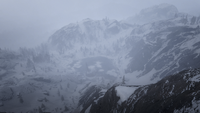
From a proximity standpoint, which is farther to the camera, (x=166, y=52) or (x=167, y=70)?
(x=166, y=52)

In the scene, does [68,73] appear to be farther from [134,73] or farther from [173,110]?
[173,110]

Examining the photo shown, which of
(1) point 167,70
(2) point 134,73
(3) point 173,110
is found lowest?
(2) point 134,73

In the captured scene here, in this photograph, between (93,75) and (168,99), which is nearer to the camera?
(168,99)

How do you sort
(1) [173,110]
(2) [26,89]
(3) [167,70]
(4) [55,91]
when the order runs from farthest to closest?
(4) [55,91] → (2) [26,89] → (3) [167,70] → (1) [173,110]

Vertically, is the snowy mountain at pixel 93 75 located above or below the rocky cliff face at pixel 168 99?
below

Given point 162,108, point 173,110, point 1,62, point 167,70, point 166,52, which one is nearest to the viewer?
point 173,110

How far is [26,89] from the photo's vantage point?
120688 millimetres

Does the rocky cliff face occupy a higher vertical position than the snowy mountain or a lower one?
higher

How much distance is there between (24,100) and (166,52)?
575 feet

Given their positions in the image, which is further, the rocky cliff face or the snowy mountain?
the snowy mountain

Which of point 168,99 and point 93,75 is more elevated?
point 168,99

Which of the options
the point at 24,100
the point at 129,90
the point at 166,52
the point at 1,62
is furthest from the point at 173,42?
the point at 1,62

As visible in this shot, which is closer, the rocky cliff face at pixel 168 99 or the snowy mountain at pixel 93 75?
the rocky cliff face at pixel 168 99

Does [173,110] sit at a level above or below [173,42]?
above
